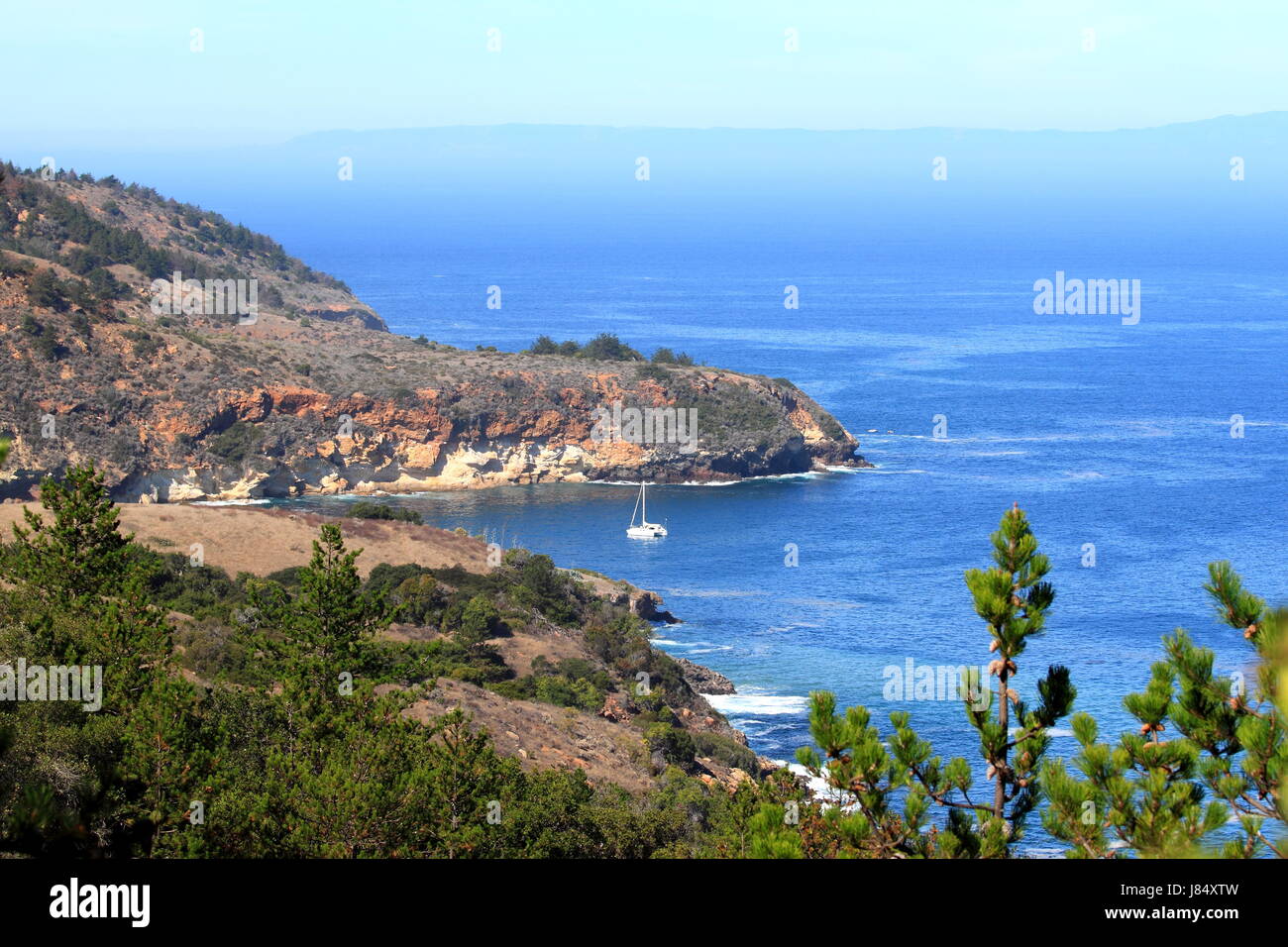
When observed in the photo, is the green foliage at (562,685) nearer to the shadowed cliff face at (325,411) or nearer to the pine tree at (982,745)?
the pine tree at (982,745)

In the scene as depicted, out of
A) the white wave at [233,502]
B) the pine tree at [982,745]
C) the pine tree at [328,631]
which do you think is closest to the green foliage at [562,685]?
the pine tree at [328,631]

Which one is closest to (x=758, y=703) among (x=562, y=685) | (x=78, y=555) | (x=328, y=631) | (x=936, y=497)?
(x=562, y=685)

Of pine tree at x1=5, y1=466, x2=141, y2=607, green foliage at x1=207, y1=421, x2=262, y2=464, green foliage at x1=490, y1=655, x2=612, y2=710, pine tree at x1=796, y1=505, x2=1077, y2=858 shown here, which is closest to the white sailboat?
green foliage at x1=207, y1=421, x2=262, y2=464

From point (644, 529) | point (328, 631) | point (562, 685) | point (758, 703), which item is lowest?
point (758, 703)

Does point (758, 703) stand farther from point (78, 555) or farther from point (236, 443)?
point (236, 443)

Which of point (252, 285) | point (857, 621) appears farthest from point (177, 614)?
point (252, 285)

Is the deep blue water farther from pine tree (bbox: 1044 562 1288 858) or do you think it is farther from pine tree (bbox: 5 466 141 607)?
pine tree (bbox: 1044 562 1288 858)
